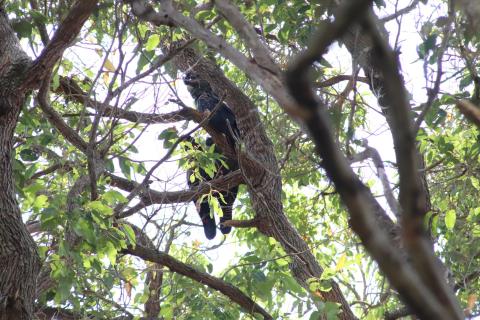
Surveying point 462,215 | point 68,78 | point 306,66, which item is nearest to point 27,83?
point 68,78

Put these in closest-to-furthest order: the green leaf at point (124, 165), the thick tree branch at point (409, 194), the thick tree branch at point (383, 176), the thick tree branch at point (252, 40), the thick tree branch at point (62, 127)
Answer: the thick tree branch at point (409, 194) → the thick tree branch at point (383, 176) → the thick tree branch at point (252, 40) → the thick tree branch at point (62, 127) → the green leaf at point (124, 165)

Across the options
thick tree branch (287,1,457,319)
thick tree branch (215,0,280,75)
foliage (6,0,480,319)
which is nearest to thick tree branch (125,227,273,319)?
foliage (6,0,480,319)

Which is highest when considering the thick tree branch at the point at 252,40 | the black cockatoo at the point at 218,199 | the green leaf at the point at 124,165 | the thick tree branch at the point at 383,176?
the black cockatoo at the point at 218,199

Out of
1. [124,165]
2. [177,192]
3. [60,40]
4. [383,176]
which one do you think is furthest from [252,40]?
[177,192]

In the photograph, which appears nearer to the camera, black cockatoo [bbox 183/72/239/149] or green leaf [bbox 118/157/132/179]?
green leaf [bbox 118/157/132/179]

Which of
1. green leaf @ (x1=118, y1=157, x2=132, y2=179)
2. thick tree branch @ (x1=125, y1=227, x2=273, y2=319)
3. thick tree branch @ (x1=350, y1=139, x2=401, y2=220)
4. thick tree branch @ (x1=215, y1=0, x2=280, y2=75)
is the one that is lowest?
thick tree branch @ (x1=350, y1=139, x2=401, y2=220)

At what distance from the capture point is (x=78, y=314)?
4.74 metres

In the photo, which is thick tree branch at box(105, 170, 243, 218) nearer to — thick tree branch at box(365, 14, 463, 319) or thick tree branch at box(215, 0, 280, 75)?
thick tree branch at box(215, 0, 280, 75)

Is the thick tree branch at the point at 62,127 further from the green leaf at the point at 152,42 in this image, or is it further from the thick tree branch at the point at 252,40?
the thick tree branch at the point at 252,40

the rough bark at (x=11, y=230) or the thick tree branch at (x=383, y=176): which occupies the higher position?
the rough bark at (x=11, y=230)

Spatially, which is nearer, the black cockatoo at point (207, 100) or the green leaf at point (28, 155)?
the green leaf at point (28, 155)

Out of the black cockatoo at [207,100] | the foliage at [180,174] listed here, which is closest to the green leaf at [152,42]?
the foliage at [180,174]

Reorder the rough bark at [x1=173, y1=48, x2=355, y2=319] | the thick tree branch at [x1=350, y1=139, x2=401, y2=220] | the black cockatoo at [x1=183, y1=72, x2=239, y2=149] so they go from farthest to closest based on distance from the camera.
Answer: the black cockatoo at [x1=183, y1=72, x2=239, y2=149], the rough bark at [x1=173, y1=48, x2=355, y2=319], the thick tree branch at [x1=350, y1=139, x2=401, y2=220]

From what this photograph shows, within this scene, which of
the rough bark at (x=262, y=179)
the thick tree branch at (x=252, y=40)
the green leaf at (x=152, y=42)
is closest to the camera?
the thick tree branch at (x=252, y=40)
